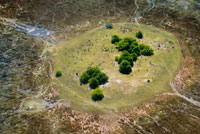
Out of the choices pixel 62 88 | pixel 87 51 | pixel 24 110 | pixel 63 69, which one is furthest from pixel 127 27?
pixel 24 110

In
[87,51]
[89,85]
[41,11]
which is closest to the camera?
[89,85]

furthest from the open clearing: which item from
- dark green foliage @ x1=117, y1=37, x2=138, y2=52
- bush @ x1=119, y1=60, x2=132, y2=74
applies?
dark green foliage @ x1=117, y1=37, x2=138, y2=52

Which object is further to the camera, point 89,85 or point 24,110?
point 89,85


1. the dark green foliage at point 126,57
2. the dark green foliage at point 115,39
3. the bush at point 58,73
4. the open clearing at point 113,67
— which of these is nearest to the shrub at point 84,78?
the open clearing at point 113,67

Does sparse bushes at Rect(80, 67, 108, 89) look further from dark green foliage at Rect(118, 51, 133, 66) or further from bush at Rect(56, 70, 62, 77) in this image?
dark green foliage at Rect(118, 51, 133, 66)

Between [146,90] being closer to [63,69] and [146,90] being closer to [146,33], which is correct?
[63,69]

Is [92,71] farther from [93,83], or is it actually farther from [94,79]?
[93,83]

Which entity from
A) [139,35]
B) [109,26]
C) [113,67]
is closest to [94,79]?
[113,67]
